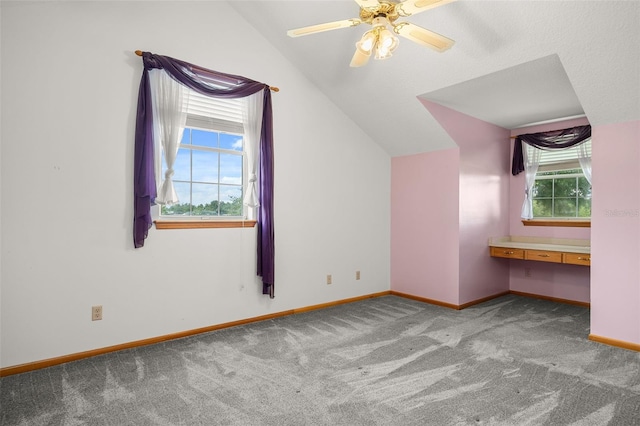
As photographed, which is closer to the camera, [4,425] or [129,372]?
[4,425]

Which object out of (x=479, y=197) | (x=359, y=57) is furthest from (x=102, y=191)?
(x=479, y=197)

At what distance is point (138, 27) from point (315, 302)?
10.9 feet

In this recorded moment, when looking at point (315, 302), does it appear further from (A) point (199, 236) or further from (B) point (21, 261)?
(B) point (21, 261)

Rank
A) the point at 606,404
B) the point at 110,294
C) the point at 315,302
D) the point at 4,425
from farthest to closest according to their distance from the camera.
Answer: the point at 315,302
the point at 110,294
the point at 606,404
the point at 4,425

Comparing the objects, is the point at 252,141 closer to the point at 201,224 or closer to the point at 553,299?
the point at 201,224

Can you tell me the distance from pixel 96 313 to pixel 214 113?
208 cm

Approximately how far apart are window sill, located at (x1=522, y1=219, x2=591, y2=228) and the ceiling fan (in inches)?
137

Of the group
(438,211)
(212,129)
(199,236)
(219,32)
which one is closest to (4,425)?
(199,236)

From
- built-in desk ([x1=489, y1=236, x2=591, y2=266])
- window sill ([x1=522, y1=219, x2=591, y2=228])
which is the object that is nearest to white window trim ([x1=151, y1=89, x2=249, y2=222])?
built-in desk ([x1=489, y1=236, x2=591, y2=266])

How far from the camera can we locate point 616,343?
3.13 meters

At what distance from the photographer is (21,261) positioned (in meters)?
2.55

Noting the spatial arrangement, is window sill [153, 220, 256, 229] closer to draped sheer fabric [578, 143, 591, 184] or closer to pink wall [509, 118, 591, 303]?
pink wall [509, 118, 591, 303]

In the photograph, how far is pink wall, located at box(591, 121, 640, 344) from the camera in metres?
3.04

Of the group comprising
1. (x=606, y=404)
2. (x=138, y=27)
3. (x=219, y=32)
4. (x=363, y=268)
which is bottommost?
(x=606, y=404)
